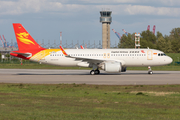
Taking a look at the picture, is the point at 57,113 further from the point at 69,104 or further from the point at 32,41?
the point at 32,41

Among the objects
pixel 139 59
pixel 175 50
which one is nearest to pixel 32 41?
pixel 139 59

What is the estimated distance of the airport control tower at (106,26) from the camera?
6329 inches

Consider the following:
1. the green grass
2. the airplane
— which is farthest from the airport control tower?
the green grass

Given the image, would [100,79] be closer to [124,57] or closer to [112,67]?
[112,67]

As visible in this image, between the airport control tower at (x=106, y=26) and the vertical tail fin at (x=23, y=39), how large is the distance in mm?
120105

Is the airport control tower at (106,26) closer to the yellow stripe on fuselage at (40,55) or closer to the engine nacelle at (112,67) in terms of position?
the yellow stripe on fuselage at (40,55)

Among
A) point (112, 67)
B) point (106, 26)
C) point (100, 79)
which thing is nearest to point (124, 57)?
point (112, 67)

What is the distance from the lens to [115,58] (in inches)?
1535

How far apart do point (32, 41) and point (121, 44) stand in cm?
9782

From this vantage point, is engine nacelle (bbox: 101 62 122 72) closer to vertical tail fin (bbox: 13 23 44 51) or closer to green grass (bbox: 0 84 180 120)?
vertical tail fin (bbox: 13 23 44 51)

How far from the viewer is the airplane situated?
3875 cm

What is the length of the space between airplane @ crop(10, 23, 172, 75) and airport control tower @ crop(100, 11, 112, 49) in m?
120

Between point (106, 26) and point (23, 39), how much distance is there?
125735mm

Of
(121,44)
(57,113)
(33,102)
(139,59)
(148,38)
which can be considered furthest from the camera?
(148,38)
